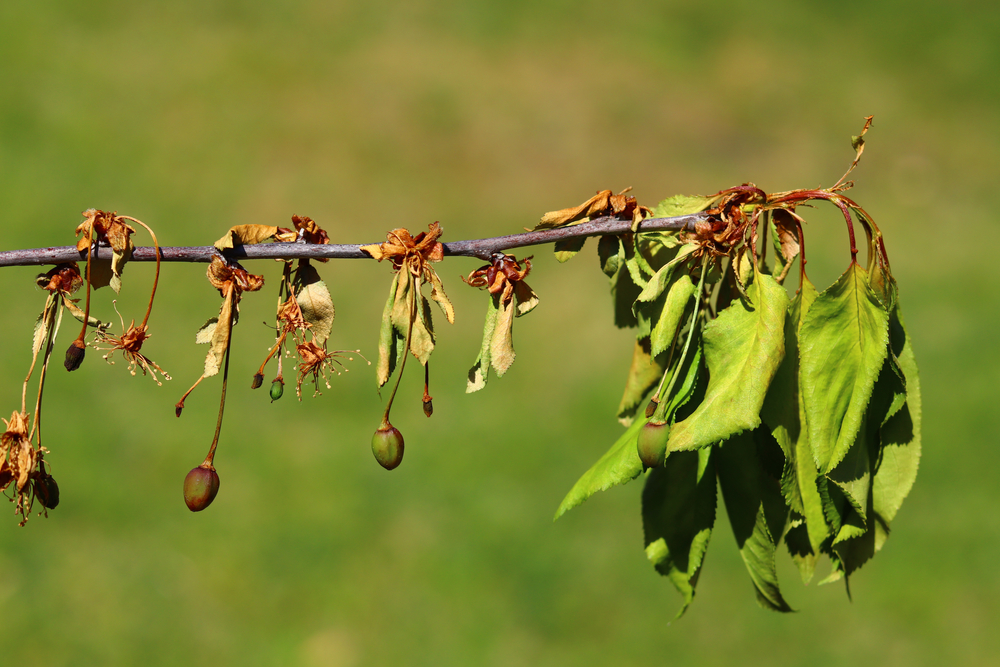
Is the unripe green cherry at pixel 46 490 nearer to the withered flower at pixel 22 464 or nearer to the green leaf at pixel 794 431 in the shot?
the withered flower at pixel 22 464

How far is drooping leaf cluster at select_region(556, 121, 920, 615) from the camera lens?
1.65 meters

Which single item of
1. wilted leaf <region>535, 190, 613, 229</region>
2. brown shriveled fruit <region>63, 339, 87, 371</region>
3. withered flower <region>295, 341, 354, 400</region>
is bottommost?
brown shriveled fruit <region>63, 339, 87, 371</region>

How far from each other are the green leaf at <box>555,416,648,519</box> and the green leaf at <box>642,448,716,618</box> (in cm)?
25

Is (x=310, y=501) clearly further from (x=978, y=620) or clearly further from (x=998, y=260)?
(x=998, y=260)

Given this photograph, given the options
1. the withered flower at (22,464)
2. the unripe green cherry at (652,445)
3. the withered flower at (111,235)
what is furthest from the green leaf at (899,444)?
the withered flower at (22,464)

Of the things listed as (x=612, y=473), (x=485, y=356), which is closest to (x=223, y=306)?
(x=485, y=356)

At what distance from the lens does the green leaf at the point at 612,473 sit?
169cm

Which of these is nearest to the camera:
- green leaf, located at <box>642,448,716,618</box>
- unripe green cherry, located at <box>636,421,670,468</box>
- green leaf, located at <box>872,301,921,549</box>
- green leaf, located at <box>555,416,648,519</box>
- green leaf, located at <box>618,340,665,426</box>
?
unripe green cherry, located at <box>636,421,670,468</box>

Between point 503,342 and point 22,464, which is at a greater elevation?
point 503,342

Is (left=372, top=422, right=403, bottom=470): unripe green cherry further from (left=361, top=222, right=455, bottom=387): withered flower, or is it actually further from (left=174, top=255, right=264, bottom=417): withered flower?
(left=174, top=255, right=264, bottom=417): withered flower

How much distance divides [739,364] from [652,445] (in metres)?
0.23

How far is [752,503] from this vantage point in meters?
1.93

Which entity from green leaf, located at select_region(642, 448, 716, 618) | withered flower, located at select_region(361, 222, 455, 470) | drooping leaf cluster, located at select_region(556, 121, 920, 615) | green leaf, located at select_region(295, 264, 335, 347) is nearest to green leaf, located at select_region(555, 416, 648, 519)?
drooping leaf cluster, located at select_region(556, 121, 920, 615)

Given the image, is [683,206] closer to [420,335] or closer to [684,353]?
[684,353]
